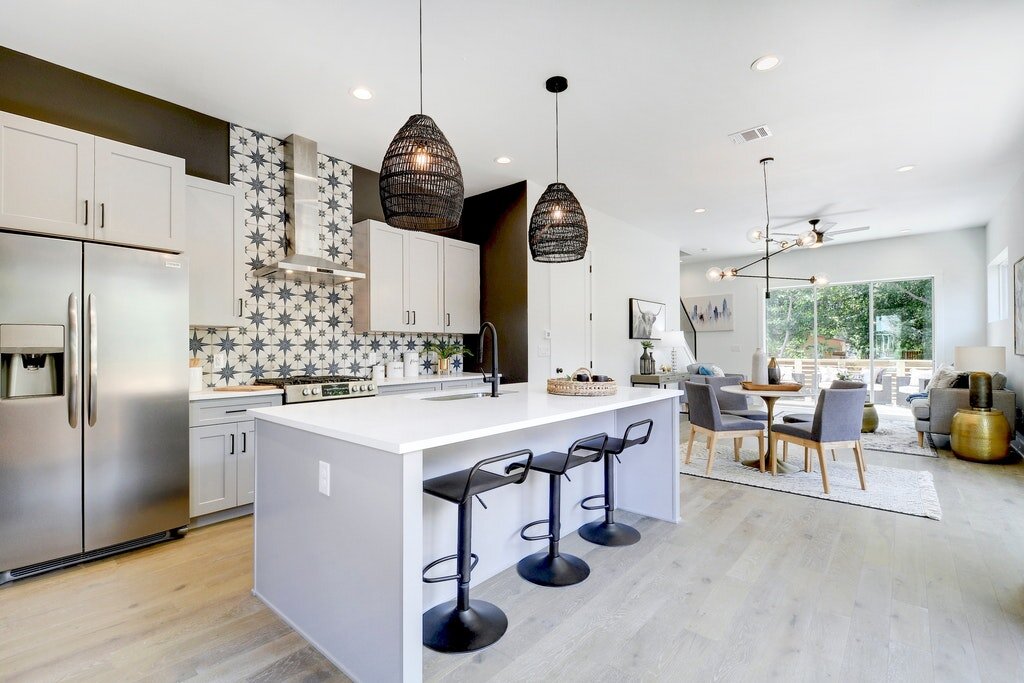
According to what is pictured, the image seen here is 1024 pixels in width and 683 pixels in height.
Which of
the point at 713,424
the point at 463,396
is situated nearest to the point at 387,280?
the point at 463,396

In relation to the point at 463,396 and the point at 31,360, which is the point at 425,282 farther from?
the point at 31,360

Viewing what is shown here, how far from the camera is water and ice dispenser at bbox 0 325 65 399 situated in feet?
7.88

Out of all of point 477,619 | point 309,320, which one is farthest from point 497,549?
point 309,320

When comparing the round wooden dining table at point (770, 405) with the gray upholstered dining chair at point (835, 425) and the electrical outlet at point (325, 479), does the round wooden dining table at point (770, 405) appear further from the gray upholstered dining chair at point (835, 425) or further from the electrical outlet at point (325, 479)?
the electrical outlet at point (325, 479)

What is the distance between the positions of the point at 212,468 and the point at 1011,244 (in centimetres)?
796

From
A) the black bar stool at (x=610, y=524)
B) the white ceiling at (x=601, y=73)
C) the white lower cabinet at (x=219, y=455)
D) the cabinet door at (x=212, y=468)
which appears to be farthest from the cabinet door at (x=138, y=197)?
the black bar stool at (x=610, y=524)

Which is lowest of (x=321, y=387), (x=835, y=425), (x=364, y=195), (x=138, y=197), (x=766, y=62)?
(x=835, y=425)

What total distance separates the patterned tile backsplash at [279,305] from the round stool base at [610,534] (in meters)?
2.58

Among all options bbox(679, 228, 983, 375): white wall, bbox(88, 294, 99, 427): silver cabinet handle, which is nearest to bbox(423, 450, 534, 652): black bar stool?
bbox(88, 294, 99, 427): silver cabinet handle

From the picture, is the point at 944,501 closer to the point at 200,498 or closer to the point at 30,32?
the point at 200,498

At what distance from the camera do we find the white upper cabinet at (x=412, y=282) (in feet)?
14.0

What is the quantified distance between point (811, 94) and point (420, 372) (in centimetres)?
401

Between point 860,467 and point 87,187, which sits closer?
point 87,187

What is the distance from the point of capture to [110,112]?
3.08 metres
